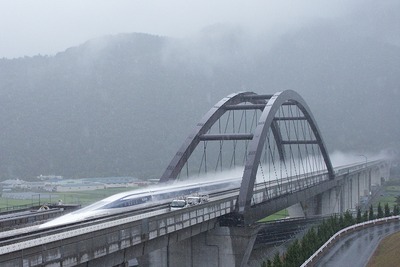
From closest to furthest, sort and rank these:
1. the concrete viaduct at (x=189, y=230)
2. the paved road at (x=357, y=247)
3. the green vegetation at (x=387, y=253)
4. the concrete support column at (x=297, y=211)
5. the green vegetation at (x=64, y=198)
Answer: the concrete viaduct at (x=189, y=230) < the green vegetation at (x=387, y=253) < the paved road at (x=357, y=247) < the concrete support column at (x=297, y=211) < the green vegetation at (x=64, y=198)

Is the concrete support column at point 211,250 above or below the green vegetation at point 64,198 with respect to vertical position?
below

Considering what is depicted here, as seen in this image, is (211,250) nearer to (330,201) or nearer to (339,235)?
(339,235)

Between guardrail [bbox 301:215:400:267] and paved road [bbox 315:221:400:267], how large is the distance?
348 mm

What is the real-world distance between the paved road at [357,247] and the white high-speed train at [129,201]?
1039cm

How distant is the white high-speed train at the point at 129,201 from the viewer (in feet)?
92.3

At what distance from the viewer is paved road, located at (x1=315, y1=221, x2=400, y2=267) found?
32.4 m

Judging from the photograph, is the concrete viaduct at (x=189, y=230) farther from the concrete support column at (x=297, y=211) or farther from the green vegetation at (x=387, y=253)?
the green vegetation at (x=387, y=253)

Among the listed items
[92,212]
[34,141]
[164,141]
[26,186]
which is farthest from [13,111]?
[92,212]

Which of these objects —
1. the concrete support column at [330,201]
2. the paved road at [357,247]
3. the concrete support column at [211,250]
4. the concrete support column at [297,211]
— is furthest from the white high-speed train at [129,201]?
the concrete support column at [330,201]

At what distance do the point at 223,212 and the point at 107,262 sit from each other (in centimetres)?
1276

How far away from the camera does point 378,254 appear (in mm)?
34000

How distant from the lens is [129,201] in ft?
106

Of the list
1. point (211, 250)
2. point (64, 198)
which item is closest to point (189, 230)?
point (211, 250)

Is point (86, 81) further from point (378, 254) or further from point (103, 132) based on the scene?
point (378, 254)
